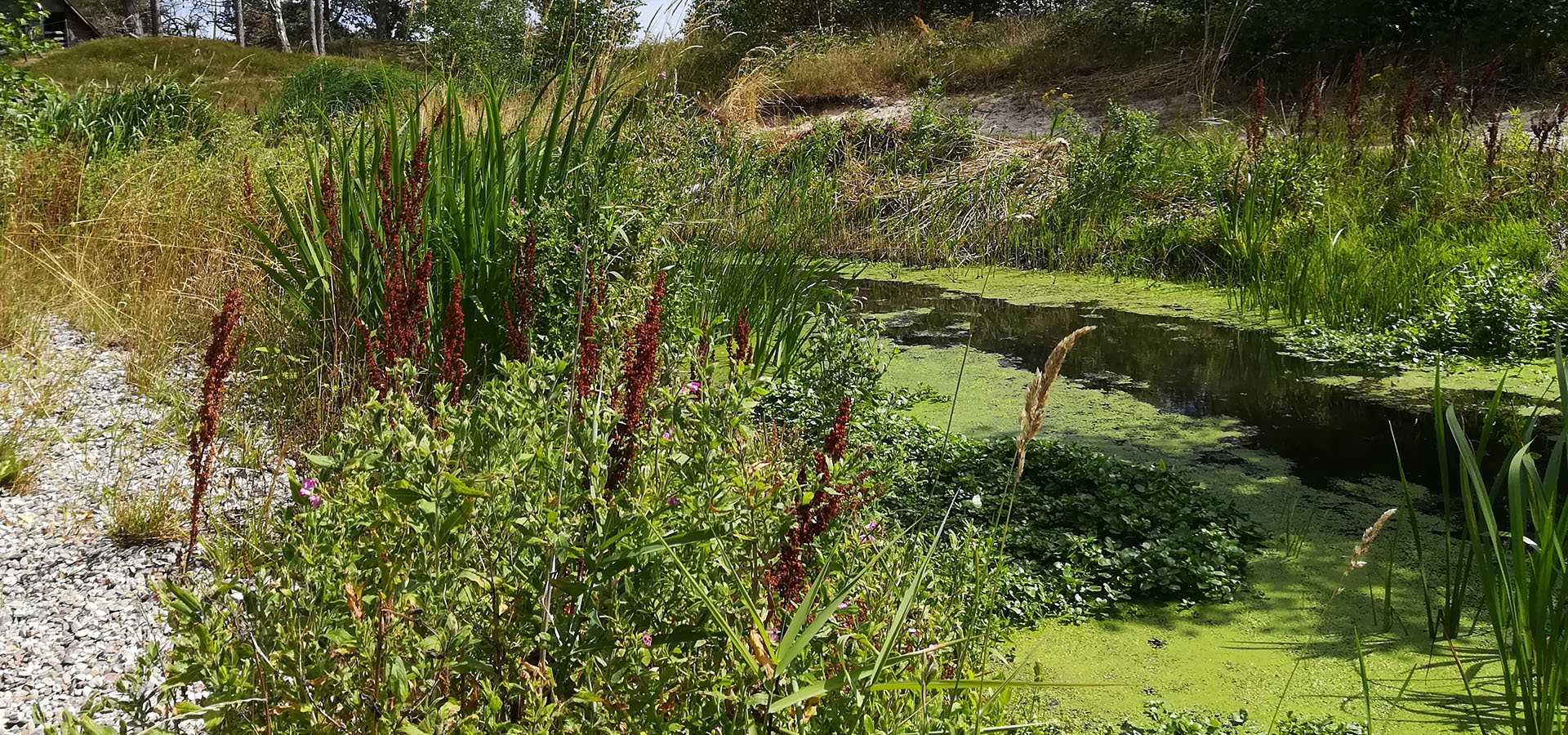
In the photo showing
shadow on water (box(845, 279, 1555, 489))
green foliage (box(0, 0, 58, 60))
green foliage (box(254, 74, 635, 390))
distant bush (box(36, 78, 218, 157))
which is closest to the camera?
green foliage (box(254, 74, 635, 390))

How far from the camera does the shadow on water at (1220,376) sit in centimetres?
377

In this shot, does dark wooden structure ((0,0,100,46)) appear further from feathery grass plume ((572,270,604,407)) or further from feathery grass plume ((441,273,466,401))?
feathery grass plume ((441,273,466,401))

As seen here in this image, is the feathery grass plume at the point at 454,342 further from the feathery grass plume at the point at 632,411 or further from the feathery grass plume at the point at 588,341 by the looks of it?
the feathery grass plume at the point at 632,411

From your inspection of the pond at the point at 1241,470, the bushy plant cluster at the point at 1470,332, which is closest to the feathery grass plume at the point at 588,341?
the pond at the point at 1241,470

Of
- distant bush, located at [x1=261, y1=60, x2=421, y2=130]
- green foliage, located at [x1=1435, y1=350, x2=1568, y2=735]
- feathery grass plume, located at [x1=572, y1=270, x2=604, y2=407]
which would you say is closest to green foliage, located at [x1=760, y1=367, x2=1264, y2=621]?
feathery grass plume, located at [x1=572, y1=270, x2=604, y2=407]

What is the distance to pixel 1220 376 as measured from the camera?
15.7 feet

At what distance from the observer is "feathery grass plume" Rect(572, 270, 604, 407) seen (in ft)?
5.45

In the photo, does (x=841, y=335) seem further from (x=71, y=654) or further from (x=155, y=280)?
(x=155, y=280)

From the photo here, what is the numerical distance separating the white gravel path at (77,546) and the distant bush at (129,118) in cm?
380

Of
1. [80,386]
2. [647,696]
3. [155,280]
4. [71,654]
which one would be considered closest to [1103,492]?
[647,696]

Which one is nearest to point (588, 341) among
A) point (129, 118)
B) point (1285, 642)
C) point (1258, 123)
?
point (1285, 642)

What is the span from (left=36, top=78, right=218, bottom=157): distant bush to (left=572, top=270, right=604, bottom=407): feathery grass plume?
5.48 meters

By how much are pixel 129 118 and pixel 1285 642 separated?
9.60m

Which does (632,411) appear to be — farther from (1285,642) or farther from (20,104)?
(20,104)
